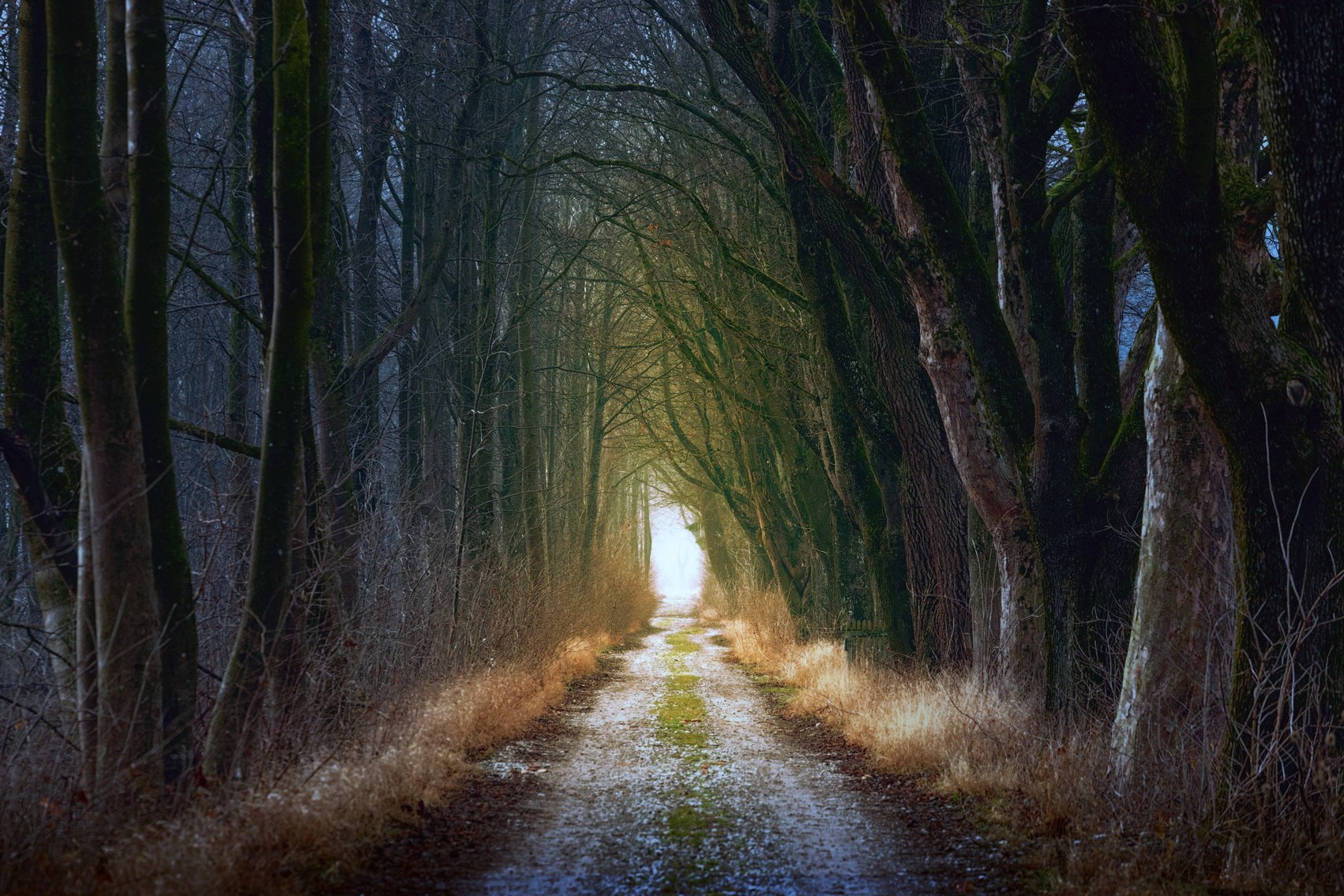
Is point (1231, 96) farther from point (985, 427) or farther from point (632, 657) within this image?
point (632, 657)

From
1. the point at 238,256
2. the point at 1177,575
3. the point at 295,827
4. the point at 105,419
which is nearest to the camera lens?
the point at 295,827

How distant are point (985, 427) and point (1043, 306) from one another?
108 cm

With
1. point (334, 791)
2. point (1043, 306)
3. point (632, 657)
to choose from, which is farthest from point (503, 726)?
point (632, 657)

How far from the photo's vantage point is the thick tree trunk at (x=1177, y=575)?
5629 millimetres

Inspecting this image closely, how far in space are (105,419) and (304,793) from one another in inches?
81.5

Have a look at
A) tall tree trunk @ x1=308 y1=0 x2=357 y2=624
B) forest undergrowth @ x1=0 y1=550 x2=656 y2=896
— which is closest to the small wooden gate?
forest undergrowth @ x1=0 y1=550 x2=656 y2=896

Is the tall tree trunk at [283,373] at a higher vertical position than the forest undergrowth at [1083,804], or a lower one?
higher

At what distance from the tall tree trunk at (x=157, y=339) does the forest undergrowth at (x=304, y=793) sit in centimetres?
59

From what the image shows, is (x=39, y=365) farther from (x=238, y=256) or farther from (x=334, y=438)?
(x=238, y=256)

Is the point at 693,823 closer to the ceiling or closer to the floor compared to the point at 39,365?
closer to the floor

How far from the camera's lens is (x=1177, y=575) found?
575cm

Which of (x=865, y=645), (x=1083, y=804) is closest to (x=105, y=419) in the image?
(x=1083, y=804)

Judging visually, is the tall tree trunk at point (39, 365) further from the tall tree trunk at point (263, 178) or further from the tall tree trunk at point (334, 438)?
the tall tree trunk at point (334, 438)

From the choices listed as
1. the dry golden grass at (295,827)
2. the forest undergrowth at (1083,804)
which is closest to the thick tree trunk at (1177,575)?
the forest undergrowth at (1083,804)
